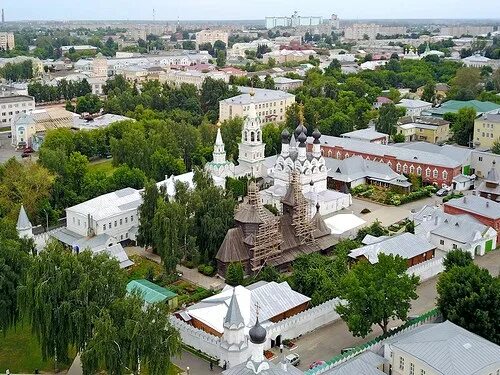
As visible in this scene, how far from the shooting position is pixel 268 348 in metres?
21.4

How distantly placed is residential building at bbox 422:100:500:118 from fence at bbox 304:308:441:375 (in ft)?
123

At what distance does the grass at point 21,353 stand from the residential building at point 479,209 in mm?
20575

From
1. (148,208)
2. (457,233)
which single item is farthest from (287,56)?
(148,208)

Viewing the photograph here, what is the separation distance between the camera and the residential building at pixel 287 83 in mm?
77375

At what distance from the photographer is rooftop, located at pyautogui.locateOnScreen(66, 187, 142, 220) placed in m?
31.2

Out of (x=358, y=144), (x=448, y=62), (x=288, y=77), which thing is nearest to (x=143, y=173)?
(x=358, y=144)

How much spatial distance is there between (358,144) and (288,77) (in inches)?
1556

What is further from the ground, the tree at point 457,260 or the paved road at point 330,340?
the tree at point 457,260

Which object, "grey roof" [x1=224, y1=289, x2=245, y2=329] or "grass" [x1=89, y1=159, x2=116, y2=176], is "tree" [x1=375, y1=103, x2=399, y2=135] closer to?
"grass" [x1=89, y1=159, x2=116, y2=176]

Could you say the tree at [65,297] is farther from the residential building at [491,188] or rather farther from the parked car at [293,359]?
the residential building at [491,188]

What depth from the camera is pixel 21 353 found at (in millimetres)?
21344

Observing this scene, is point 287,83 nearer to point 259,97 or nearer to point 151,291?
point 259,97

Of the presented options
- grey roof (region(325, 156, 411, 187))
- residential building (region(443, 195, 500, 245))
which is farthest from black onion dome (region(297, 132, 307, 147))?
residential building (region(443, 195, 500, 245))

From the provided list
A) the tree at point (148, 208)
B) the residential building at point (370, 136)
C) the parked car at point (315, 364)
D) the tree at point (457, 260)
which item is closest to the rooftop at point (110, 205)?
the tree at point (148, 208)
